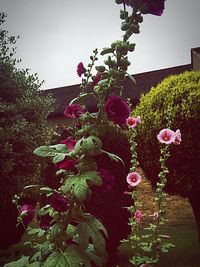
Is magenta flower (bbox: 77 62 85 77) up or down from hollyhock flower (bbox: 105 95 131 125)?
up

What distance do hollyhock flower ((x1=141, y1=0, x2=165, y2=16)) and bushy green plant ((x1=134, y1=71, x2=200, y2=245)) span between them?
15.0ft

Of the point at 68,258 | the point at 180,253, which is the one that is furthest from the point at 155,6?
the point at 180,253

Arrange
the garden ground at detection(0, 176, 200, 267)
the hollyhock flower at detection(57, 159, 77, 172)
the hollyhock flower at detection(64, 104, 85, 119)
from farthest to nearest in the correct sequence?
the garden ground at detection(0, 176, 200, 267), the hollyhock flower at detection(64, 104, 85, 119), the hollyhock flower at detection(57, 159, 77, 172)

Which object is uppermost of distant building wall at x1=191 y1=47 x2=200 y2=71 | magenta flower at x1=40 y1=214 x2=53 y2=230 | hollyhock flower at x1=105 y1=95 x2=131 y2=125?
distant building wall at x1=191 y1=47 x2=200 y2=71

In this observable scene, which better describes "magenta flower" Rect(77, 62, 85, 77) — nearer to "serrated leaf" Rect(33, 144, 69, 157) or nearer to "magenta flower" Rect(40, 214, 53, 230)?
"serrated leaf" Rect(33, 144, 69, 157)

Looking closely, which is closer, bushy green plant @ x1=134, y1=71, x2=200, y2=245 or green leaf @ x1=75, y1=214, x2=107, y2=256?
green leaf @ x1=75, y1=214, x2=107, y2=256

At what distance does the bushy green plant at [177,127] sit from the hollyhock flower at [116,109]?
4.60m

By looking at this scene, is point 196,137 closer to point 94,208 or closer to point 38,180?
point 94,208

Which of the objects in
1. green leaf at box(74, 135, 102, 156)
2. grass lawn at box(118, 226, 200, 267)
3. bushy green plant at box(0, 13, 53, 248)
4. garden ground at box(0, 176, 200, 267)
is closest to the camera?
green leaf at box(74, 135, 102, 156)

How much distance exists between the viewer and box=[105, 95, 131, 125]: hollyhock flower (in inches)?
100

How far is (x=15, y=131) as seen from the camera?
967cm

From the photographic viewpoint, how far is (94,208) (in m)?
7.05

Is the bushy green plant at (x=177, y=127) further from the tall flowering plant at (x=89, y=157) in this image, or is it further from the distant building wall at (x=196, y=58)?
the distant building wall at (x=196, y=58)

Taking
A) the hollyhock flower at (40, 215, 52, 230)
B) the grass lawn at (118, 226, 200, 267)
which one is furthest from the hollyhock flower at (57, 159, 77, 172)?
the grass lawn at (118, 226, 200, 267)
